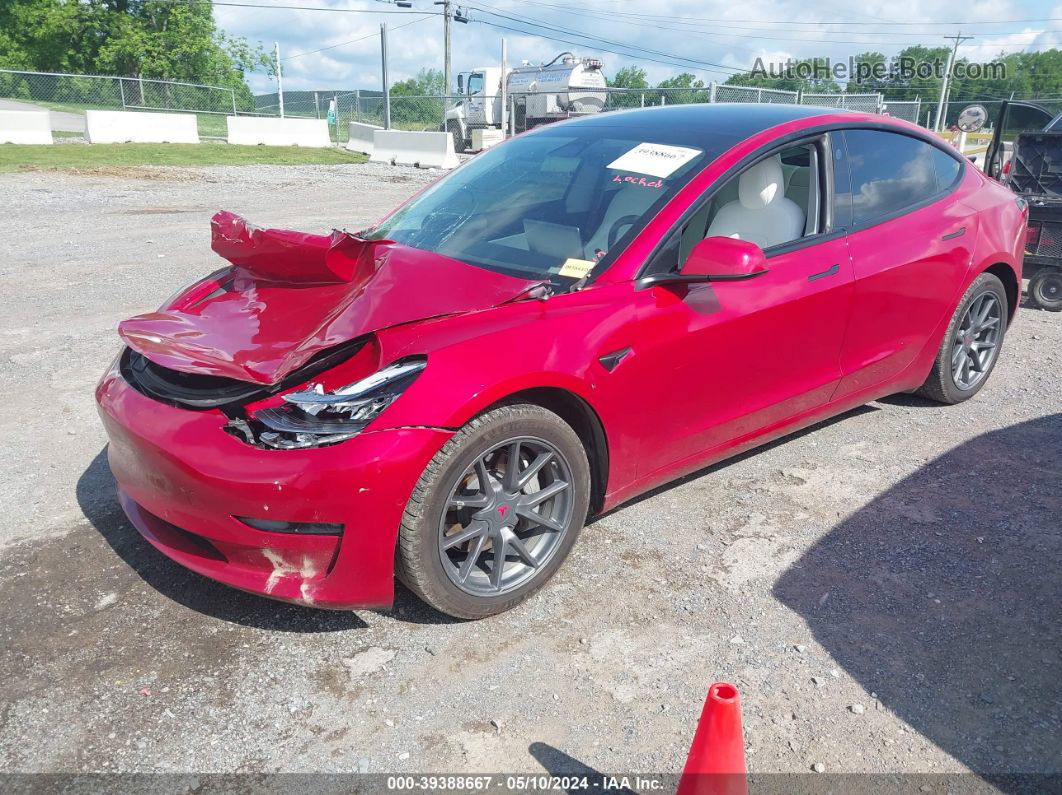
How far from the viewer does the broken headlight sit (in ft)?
8.59

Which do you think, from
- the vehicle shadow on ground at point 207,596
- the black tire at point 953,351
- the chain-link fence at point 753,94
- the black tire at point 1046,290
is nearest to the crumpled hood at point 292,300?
the vehicle shadow on ground at point 207,596

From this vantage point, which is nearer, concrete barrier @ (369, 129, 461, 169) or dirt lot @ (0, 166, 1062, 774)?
dirt lot @ (0, 166, 1062, 774)

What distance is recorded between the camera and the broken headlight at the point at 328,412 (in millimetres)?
2619

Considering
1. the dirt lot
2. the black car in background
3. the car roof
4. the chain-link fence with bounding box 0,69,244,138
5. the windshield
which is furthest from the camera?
the chain-link fence with bounding box 0,69,244,138

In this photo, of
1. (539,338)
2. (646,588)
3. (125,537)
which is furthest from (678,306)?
(125,537)

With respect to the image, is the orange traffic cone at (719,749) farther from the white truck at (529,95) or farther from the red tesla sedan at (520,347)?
the white truck at (529,95)

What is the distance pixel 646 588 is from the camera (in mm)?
3293

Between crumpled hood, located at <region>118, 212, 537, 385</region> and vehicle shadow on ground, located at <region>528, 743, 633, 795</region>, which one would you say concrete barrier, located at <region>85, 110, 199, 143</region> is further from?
vehicle shadow on ground, located at <region>528, 743, 633, 795</region>

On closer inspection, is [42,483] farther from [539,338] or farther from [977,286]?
[977,286]

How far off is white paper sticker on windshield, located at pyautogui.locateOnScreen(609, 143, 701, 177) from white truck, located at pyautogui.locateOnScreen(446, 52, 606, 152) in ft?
78.9

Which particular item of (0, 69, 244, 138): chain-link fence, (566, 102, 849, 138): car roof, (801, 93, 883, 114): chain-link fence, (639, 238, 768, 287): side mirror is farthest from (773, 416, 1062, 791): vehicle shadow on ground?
(0, 69, 244, 138): chain-link fence

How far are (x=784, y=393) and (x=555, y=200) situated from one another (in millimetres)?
1337

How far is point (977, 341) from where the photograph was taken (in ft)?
17.0

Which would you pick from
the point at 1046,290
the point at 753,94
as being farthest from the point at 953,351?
the point at 753,94
